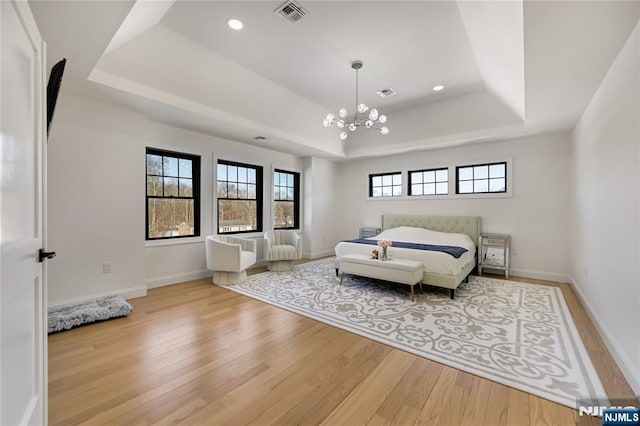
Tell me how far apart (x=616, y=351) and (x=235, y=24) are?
4647 millimetres

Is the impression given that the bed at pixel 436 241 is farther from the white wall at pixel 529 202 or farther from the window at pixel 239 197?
the window at pixel 239 197

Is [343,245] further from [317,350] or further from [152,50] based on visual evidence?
[152,50]

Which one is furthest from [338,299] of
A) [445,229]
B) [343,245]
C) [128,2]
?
[128,2]

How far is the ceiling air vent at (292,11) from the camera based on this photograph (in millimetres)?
2596

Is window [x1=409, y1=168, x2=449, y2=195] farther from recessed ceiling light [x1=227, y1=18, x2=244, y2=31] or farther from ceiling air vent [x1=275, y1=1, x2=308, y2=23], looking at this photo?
recessed ceiling light [x1=227, y1=18, x2=244, y2=31]

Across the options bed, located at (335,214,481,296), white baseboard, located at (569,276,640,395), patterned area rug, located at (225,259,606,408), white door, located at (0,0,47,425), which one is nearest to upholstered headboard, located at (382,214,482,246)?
bed, located at (335,214,481,296)

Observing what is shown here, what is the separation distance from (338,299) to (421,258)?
1322 millimetres

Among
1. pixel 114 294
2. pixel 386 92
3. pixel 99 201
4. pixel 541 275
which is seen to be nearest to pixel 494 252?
pixel 541 275

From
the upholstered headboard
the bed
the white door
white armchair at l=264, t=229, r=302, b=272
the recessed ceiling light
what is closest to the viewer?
the white door

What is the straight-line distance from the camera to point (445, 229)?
5535 mm

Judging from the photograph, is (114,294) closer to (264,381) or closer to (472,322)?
(264,381)

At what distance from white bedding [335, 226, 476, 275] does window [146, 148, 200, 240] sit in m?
2.68

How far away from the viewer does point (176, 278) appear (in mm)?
4375

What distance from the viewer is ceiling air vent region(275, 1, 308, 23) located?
2596mm
